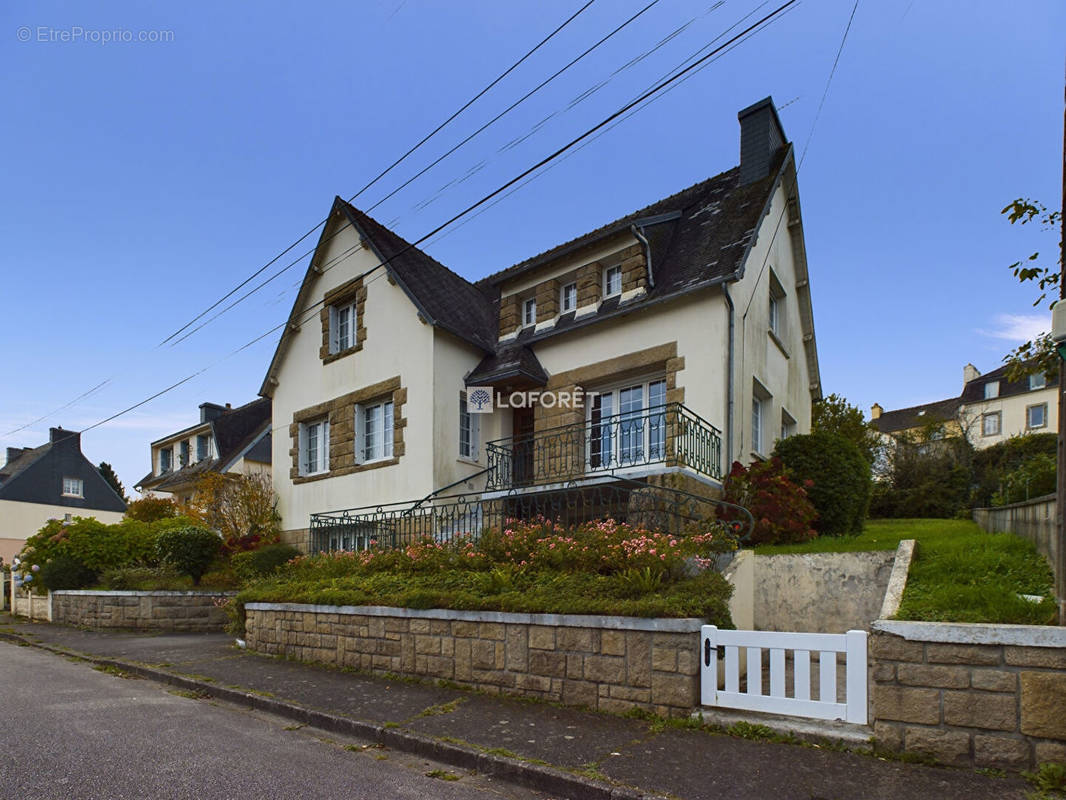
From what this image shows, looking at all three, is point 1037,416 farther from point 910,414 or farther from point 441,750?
point 441,750

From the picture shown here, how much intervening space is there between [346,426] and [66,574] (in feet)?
24.3

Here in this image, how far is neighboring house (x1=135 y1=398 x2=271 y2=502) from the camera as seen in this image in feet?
85.2

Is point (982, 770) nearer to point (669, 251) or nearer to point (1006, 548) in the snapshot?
point (1006, 548)

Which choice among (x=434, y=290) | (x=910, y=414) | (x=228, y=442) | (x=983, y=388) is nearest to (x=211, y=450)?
(x=228, y=442)

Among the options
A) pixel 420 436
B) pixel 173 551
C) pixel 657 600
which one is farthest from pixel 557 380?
pixel 173 551

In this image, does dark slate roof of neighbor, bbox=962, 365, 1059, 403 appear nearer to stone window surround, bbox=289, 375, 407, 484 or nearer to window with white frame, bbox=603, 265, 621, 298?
window with white frame, bbox=603, 265, 621, 298

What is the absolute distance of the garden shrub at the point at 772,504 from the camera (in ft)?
31.8

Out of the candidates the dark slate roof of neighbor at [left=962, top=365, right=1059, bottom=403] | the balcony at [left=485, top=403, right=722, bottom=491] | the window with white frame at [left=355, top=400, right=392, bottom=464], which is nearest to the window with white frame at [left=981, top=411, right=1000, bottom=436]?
the dark slate roof of neighbor at [left=962, top=365, right=1059, bottom=403]

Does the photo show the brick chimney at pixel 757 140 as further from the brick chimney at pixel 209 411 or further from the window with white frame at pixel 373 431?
the brick chimney at pixel 209 411

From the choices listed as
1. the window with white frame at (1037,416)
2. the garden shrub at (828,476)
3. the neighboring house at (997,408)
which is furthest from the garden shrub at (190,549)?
the window with white frame at (1037,416)

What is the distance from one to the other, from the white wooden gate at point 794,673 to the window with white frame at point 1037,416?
39014 mm

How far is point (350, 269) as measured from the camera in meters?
15.6

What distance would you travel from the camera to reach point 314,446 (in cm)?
1650

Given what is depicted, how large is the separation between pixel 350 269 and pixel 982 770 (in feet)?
46.8
